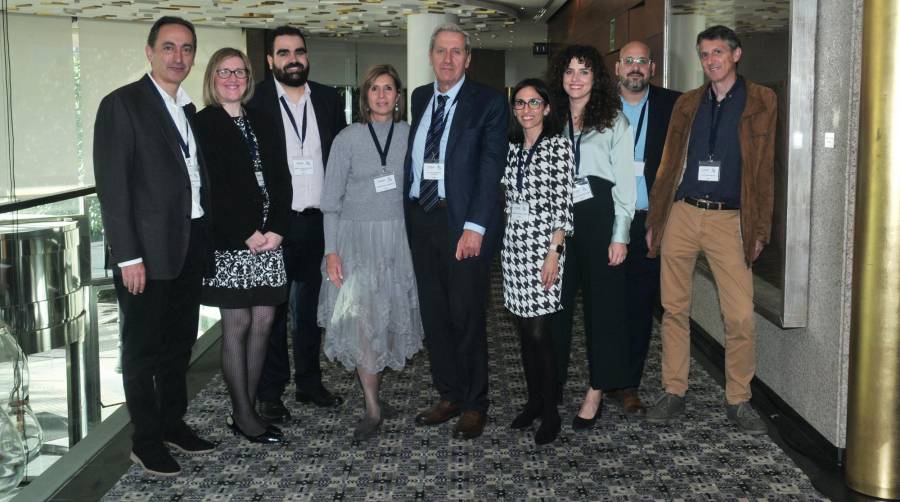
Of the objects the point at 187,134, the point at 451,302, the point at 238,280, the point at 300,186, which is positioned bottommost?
the point at 451,302

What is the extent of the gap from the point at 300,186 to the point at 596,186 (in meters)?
1.32

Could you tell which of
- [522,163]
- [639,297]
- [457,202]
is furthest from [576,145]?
[639,297]

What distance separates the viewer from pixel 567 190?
136 inches

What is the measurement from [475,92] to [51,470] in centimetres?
229

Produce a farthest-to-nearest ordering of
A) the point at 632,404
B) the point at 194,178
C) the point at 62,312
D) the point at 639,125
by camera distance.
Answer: the point at 62,312
the point at 639,125
the point at 632,404
the point at 194,178

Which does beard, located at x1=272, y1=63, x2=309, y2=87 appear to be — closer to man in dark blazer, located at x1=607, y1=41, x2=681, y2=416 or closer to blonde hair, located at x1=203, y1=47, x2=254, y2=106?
blonde hair, located at x1=203, y1=47, x2=254, y2=106

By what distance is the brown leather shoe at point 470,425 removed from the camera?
370cm

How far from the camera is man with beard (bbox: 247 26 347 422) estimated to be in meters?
3.89

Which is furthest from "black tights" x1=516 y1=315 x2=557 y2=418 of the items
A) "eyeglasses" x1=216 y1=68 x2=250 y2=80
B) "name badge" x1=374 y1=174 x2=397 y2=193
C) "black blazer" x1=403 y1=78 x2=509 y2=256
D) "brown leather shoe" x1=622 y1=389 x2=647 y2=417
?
"eyeglasses" x1=216 y1=68 x2=250 y2=80

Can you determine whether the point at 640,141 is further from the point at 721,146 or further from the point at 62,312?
the point at 62,312

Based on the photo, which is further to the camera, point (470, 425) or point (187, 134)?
point (470, 425)

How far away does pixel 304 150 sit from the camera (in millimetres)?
3922

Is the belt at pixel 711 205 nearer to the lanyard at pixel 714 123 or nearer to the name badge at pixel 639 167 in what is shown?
the lanyard at pixel 714 123

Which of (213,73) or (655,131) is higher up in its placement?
(213,73)
